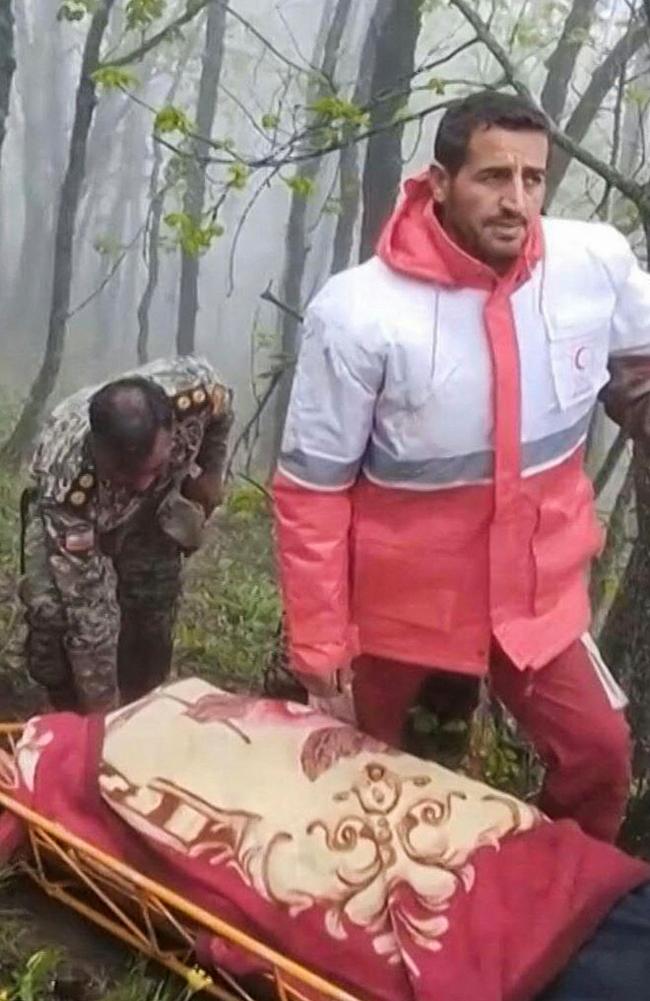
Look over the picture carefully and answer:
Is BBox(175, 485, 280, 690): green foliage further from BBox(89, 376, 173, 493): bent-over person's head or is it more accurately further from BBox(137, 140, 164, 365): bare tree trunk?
BBox(137, 140, 164, 365): bare tree trunk

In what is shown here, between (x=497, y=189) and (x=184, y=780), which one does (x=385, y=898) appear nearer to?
(x=184, y=780)

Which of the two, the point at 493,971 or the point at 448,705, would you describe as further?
the point at 448,705

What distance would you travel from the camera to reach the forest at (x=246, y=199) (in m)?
3.40

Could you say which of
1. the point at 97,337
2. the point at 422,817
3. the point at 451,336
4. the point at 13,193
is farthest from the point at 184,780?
the point at 13,193

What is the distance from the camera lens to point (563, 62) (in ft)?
24.1

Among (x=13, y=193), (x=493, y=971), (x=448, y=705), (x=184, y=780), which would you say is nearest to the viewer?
(x=493, y=971)

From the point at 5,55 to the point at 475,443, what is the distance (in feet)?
10.4

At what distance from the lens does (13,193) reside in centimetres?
952

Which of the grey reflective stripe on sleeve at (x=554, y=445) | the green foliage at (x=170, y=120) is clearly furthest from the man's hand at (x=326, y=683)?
the green foliage at (x=170, y=120)

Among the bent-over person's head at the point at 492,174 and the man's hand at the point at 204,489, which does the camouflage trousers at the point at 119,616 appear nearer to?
the man's hand at the point at 204,489

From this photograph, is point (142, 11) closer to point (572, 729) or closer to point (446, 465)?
point (446, 465)

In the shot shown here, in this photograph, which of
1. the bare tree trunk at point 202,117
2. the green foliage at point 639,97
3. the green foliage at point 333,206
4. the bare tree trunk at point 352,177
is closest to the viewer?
the green foliage at point 639,97

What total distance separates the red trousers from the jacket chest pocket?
0.50 metres

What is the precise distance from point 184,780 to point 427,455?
2.50ft
